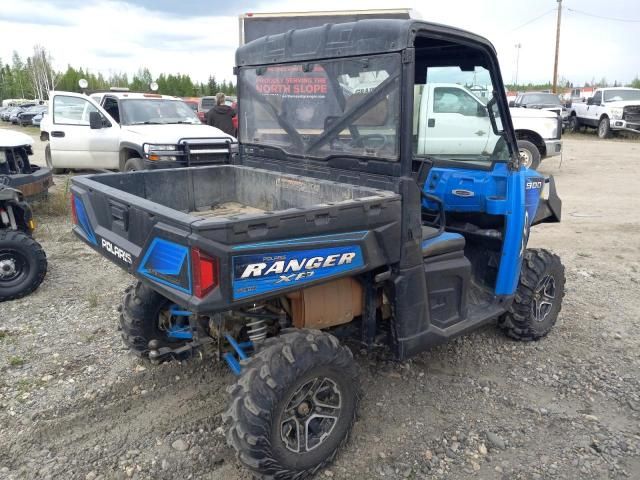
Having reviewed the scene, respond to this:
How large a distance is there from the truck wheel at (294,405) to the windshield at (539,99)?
18.7 meters

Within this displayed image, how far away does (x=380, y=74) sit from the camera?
111 inches

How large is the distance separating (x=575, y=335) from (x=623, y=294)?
4.05 ft

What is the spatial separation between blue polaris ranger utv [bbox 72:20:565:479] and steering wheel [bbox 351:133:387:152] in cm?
1

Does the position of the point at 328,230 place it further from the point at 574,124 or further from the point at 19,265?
the point at 574,124

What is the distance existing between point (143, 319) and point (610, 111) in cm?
2101

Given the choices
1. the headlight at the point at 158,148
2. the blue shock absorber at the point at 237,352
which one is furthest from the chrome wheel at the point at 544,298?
the headlight at the point at 158,148

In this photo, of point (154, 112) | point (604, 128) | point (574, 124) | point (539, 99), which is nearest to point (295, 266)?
point (154, 112)

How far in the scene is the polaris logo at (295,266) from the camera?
2289mm

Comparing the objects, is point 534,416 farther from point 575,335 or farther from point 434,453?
point 575,335

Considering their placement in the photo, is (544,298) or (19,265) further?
(19,265)

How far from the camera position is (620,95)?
800 inches

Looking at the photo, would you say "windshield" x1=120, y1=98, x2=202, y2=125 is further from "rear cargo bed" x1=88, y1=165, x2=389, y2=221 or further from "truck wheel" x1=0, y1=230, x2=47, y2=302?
"rear cargo bed" x1=88, y1=165, x2=389, y2=221

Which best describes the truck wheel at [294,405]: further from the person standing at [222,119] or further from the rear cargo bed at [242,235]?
the person standing at [222,119]

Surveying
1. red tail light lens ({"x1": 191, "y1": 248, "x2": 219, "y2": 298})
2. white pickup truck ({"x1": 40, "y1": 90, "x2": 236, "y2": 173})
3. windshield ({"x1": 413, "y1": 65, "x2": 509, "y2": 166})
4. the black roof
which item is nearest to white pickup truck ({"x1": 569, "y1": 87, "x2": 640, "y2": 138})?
white pickup truck ({"x1": 40, "y1": 90, "x2": 236, "y2": 173})
